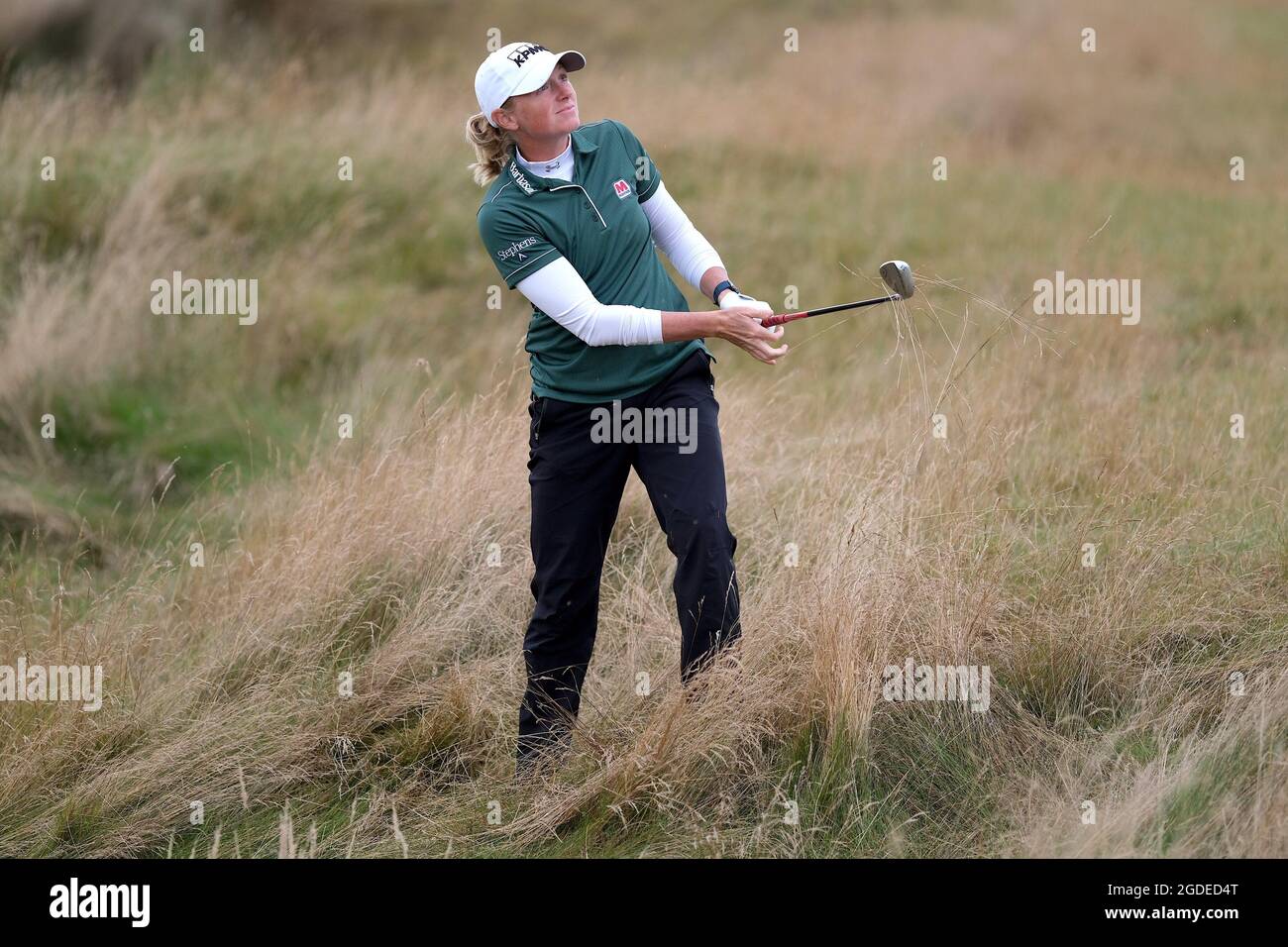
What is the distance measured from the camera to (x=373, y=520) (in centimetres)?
570

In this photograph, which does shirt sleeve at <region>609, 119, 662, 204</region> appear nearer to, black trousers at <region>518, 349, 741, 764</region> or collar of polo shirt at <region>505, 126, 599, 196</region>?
collar of polo shirt at <region>505, 126, 599, 196</region>

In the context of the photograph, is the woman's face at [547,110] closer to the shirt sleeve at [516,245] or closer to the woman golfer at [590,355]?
A: the woman golfer at [590,355]

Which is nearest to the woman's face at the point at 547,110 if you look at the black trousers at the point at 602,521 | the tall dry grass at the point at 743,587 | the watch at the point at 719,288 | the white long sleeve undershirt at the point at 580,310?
the white long sleeve undershirt at the point at 580,310

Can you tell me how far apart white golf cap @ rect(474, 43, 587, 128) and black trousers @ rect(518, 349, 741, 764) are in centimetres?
92

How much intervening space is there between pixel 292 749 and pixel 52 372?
15.7ft

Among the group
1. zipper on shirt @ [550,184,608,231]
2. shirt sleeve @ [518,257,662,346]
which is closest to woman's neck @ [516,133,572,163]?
zipper on shirt @ [550,184,608,231]

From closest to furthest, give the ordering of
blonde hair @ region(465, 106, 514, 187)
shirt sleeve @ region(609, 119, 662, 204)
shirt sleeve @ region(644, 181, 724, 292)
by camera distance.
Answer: blonde hair @ region(465, 106, 514, 187), shirt sleeve @ region(609, 119, 662, 204), shirt sleeve @ region(644, 181, 724, 292)

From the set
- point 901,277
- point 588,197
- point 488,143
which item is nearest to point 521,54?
point 488,143

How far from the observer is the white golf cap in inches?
164

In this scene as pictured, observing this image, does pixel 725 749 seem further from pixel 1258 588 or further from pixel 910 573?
pixel 1258 588

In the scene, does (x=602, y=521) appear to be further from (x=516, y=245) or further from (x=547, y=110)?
(x=547, y=110)

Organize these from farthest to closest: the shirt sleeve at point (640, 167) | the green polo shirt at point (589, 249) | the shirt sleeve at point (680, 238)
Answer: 1. the shirt sleeve at point (680, 238)
2. the shirt sleeve at point (640, 167)
3. the green polo shirt at point (589, 249)

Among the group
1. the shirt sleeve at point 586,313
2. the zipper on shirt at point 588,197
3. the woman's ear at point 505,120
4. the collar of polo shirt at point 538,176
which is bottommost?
the shirt sleeve at point 586,313

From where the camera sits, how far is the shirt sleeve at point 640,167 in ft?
14.8
